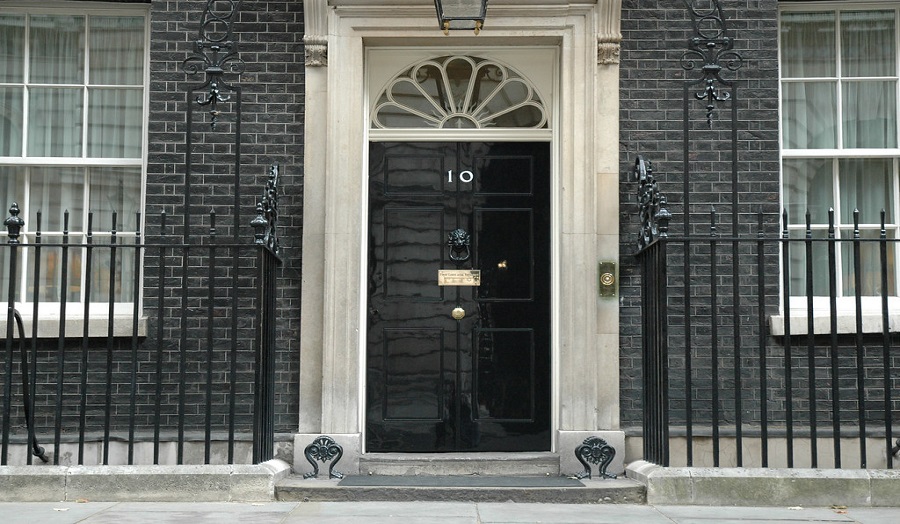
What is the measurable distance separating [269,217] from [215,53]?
124 centimetres

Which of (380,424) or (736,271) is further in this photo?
(380,424)

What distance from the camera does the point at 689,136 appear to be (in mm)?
8164

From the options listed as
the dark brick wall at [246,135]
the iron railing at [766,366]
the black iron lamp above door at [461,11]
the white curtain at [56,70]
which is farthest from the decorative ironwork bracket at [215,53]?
the iron railing at [766,366]

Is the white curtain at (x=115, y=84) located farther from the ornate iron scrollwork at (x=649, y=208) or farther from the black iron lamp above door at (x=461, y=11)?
the ornate iron scrollwork at (x=649, y=208)

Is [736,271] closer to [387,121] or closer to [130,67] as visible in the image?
[387,121]

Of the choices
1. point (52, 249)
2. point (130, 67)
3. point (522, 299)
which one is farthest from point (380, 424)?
point (130, 67)

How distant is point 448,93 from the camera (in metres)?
8.52

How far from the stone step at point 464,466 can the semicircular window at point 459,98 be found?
99.1 inches

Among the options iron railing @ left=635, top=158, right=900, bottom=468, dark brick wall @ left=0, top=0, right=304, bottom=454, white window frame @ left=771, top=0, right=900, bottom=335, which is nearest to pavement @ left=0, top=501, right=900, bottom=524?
iron railing @ left=635, top=158, right=900, bottom=468

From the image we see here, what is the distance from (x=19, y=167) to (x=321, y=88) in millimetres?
2471

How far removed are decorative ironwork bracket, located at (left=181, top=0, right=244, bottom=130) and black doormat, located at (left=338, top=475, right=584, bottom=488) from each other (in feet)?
9.15

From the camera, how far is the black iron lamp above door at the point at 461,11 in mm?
7309

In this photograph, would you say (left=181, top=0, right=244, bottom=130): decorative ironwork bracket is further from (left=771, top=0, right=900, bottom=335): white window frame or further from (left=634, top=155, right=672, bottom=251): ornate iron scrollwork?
(left=771, top=0, right=900, bottom=335): white window frame

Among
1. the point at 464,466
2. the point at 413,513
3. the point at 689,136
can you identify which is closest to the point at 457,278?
the point at 464,466
